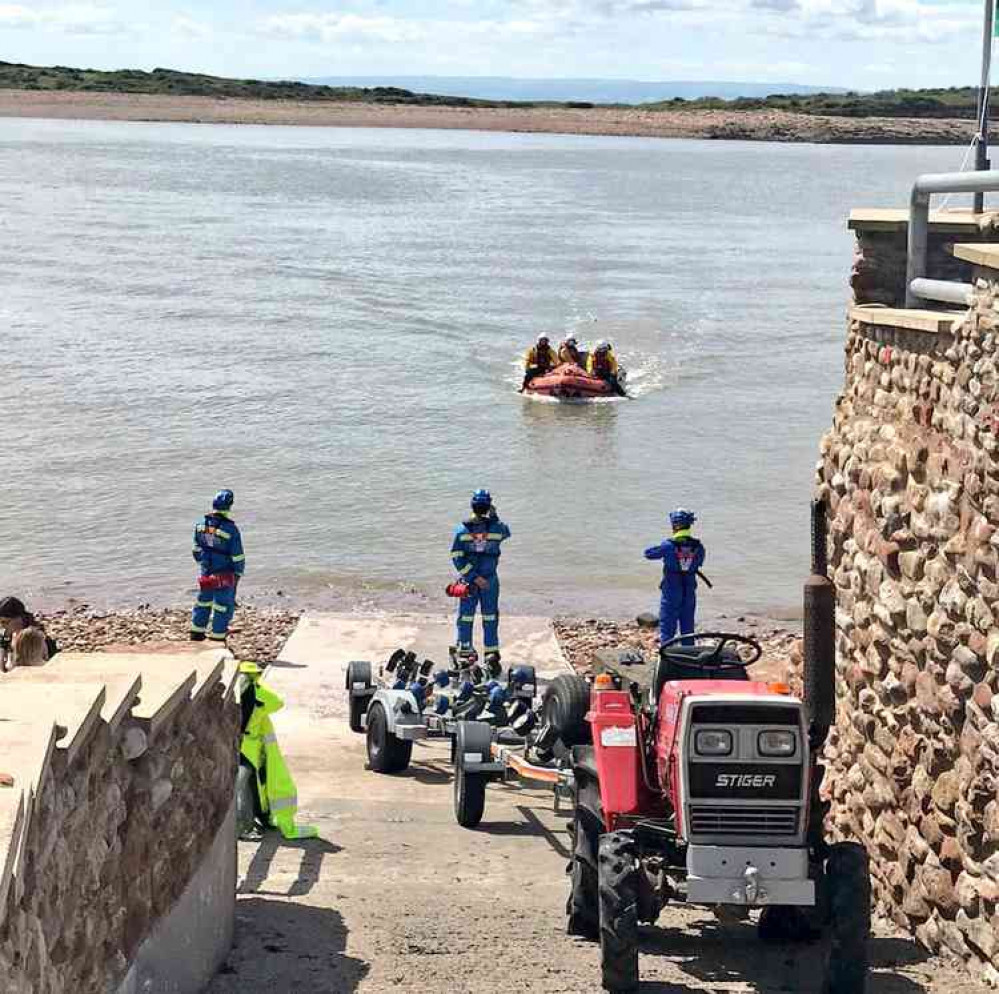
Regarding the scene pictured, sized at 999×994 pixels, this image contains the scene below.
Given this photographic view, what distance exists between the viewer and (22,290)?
158ft

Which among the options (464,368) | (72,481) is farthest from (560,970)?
(464,368)

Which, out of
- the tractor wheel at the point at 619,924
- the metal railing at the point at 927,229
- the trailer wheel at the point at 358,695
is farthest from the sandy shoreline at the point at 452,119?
the tractor wheel at the point at 619,924

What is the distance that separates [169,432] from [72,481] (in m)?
3.85

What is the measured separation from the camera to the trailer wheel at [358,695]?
559 inches

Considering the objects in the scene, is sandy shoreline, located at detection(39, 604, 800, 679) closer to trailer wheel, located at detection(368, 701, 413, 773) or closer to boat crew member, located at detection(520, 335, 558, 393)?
trailer wheel, located at detection(368, 701, 413, 773)

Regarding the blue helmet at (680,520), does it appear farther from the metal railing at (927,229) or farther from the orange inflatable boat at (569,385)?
the orange inflatable boat at (569,385)

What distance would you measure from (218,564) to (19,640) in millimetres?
6327

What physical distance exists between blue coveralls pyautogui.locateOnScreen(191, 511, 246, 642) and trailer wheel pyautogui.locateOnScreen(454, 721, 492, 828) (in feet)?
19.2

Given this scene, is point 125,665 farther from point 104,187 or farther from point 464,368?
point 104,187

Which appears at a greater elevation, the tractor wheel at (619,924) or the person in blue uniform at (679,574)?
the tractor wheel at (619,924)

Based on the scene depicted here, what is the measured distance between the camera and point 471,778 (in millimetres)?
11555

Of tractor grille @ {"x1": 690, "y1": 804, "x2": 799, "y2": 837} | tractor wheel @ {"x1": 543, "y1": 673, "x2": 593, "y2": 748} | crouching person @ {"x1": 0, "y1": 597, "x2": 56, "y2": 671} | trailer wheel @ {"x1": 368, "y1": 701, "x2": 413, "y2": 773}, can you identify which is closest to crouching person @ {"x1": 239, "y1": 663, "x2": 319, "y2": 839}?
crouching person @ {"x1": 0, "y1": 597, "x2": 56, "y2": 671}

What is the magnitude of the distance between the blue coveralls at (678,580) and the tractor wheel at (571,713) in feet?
16.5

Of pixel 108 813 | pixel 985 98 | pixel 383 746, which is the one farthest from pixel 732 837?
pixel 383 746
